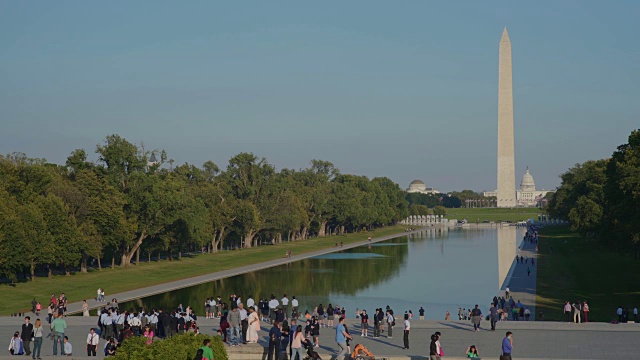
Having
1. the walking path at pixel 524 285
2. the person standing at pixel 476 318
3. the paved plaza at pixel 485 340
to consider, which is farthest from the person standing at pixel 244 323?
the walking path at pixel 524 285

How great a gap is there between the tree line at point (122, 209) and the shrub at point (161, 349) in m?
33.1

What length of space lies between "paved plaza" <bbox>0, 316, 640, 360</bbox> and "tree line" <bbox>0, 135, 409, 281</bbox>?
19.9 metres

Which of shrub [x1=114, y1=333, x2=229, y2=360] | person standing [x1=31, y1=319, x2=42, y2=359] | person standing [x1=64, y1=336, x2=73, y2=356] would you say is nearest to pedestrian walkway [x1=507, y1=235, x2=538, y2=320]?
person standing [x1=64, y1=336, x2=73, y2=356]

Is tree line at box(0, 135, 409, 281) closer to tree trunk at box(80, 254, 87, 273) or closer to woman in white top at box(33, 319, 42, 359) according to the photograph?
tree trunk at box(80, 254, 87, 273)

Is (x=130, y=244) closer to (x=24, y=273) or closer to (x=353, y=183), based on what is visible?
(x=24, y=273)

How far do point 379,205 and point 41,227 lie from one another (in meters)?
102

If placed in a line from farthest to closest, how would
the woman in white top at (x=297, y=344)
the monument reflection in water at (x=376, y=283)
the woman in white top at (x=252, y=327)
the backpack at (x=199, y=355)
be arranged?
the monument reflection in water at (x=376, y=283) → the woman in white top at (x=252, y=327) → the woman in white top at (x=297, y=344) → the backpack at (x=199, y=355)

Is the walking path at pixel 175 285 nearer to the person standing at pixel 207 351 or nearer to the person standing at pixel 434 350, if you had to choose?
the person standing at pixel 207 351

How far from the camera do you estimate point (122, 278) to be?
58.9 m

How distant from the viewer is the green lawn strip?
4853cm

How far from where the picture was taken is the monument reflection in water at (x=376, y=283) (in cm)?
4841

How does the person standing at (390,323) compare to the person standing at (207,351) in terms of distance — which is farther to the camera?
the person standing at (390,323)

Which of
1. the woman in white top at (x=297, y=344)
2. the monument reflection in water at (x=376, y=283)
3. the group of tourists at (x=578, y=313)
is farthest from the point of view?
the monument reflection in water at (x=376, y=283)

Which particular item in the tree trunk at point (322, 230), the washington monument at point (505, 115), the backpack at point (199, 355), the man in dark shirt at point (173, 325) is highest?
the washington monument at point (505, 115)
